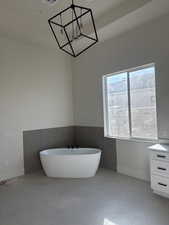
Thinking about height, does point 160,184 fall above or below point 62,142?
below

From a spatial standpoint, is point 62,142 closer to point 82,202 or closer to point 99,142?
point 99,142

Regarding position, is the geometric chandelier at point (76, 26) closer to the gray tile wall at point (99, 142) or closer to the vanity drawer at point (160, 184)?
the gray tile wall at point (99, 142)

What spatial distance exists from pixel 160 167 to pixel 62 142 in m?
2.78

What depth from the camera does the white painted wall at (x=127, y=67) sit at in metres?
3.54

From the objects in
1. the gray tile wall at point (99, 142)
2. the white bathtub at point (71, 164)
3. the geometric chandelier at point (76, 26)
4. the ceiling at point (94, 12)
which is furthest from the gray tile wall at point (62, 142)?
the ceiling at point (94, 12)

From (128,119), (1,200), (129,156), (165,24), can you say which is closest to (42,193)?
(1,200)

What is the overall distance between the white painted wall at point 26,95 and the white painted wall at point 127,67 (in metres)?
0.47

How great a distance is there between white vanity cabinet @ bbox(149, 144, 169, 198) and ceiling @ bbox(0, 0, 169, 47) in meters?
2.31

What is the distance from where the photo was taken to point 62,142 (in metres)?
5.27

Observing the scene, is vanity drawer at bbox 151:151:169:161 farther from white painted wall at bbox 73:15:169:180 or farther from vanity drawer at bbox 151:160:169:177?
white painted wall at bbox 73:15:169:180

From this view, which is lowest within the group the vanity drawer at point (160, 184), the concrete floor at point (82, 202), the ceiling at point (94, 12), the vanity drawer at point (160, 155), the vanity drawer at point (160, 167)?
the concrete floor at point (82, 202)

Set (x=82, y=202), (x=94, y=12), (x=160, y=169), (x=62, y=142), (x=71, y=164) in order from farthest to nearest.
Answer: (x=62, y=142), (x=71, y=164), (x=94, y=12), (x=160, y=169), (x=82, y=202)

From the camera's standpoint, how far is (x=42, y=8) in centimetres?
338

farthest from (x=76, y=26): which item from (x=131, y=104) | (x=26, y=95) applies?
(x=131, y=104)
